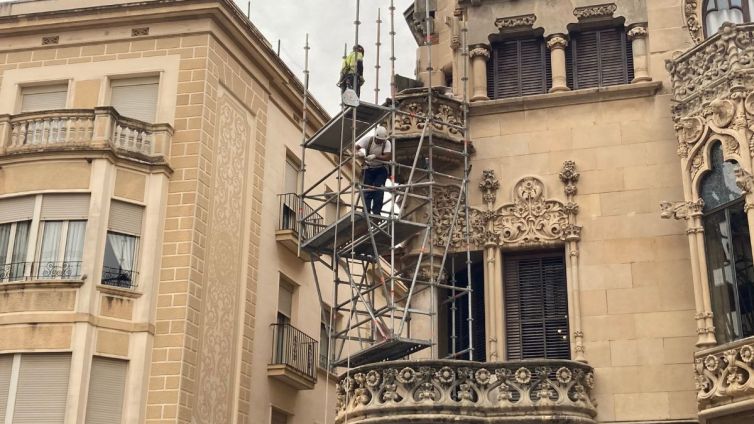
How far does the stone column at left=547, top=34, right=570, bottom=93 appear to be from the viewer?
21188 mm

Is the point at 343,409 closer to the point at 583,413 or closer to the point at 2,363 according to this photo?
the point at 583,413

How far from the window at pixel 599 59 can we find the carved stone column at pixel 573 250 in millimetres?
2278

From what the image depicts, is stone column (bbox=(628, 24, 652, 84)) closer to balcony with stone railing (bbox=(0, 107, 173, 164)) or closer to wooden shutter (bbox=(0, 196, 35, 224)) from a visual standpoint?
balcony with stone railing (bbox=(0, 107, 173, 164))

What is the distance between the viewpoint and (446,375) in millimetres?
17781

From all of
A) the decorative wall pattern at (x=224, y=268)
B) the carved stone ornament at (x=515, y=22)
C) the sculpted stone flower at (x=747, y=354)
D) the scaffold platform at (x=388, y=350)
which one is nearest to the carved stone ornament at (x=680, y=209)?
the sculpted stone flower at (x=747, y=354)

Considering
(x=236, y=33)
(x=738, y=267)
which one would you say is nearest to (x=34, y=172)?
(x=236, y=33)

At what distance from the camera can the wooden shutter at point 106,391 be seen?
23078 millimetres

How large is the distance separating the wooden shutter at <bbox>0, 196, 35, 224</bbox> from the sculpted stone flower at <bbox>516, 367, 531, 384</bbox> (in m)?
12.8

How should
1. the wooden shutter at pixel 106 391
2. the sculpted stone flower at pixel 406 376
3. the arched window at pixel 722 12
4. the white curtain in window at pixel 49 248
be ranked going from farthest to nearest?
the white curtain in window at pixel 49 248 → the wooden shutter at pixel 106 391 → the arched window at pixel 722 12 → the sculpted stone flower at pixel 406 376

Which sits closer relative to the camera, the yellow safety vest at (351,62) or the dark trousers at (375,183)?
the dark trousers at (375,183)

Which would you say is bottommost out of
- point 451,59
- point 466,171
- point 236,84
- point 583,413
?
point 583,413

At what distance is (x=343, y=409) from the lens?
18703 mm

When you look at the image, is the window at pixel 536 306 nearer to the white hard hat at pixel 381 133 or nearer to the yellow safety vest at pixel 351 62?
the white hard hat at pixel 381 133

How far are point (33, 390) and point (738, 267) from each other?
49.4 feet
